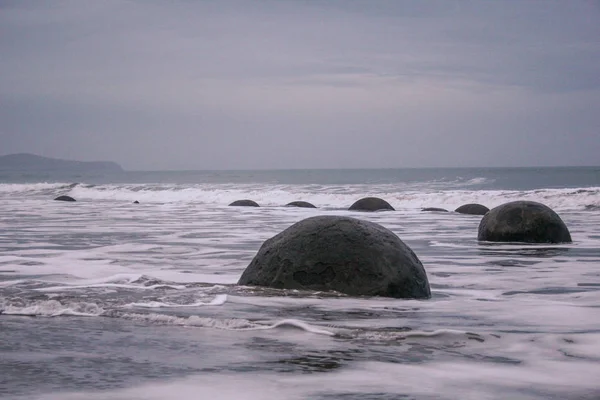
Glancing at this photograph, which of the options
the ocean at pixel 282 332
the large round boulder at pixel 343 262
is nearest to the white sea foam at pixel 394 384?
the ocean at pixel 282 332

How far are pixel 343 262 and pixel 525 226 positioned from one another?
637 cm

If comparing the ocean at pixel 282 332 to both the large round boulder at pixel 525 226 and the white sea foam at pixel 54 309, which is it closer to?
the white sea foam at pixel 54 309

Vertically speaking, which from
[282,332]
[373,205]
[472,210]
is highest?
[373,205]

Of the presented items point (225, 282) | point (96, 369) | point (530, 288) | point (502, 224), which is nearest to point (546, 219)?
point (502, 224)

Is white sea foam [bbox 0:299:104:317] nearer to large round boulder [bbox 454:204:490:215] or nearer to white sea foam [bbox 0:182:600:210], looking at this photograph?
large round boulder [bbox 454:204:490:215]

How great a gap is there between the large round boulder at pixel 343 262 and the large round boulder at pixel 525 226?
584 centimetres

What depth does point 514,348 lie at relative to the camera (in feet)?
15.3

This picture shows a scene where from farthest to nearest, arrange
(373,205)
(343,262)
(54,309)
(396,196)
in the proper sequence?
1. (396,196)
2. (373,205)
3. (343,262)
4. (54,309)

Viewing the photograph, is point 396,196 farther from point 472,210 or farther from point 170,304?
point 170,304

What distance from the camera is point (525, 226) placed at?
12383 millimetres

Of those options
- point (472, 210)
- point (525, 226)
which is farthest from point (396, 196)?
point (525, 226)

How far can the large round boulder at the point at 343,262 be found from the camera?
6672mm

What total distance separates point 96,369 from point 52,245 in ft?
27.7

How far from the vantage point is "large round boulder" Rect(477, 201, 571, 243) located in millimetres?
12367
